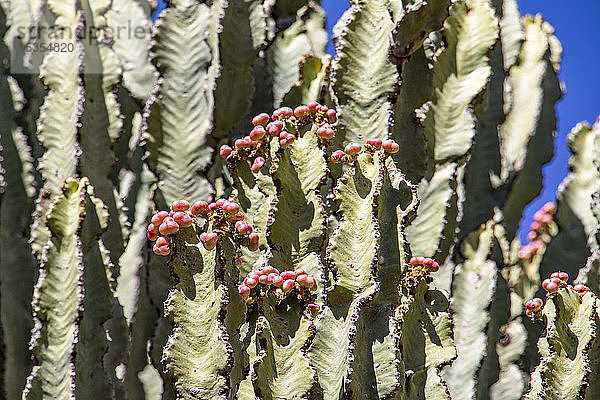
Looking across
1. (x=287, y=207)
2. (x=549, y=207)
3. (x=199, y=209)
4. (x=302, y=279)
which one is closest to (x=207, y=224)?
(x=199, y=209)

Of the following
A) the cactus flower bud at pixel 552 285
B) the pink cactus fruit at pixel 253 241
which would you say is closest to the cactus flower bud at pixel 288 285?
the pink cactus fruit at pixel 253 241

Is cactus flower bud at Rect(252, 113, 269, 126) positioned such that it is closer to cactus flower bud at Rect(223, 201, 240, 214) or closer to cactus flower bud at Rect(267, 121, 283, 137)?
cactus flower bud at Rect(267, 121, 283, 137)

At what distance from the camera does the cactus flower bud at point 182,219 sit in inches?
92.5

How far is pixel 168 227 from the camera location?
2.33m

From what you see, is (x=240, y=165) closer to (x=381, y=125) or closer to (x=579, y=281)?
(x=381, y=125)

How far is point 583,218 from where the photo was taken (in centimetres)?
397

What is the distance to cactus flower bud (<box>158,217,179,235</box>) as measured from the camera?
92.0 inches

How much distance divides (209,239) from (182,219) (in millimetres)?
98

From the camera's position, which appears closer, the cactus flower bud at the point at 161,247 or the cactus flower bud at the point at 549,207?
the cactus flower bud at the point at 161,247

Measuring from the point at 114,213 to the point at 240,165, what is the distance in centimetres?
81

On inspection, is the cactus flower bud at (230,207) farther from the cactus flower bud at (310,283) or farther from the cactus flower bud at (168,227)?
the cactus flower bud at (310,283)

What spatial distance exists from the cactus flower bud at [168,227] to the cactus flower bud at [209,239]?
0.08 meters

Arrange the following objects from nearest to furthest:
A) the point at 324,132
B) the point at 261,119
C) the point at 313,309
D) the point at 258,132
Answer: the point at 313,309 → the point at 324,132 → the point at 258,132 → the point at 261,119

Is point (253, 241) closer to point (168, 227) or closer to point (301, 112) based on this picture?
point (168, 227)
